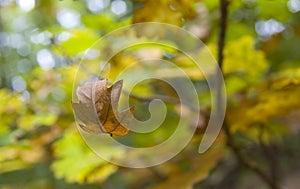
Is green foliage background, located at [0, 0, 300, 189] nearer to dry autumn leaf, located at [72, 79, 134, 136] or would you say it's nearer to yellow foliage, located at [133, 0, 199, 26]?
yellow foliage, located at [133, 0, 199, 26]

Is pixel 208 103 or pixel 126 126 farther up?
pixel 126 126

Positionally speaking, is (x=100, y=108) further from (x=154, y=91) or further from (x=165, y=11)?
(x=154, y=91)

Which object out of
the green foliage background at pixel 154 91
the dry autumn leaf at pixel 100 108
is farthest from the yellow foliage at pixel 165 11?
the dry autumn leaf at pixel 100 108

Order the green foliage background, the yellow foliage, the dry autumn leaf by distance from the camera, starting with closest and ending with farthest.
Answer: the dry autumn leaf
the yellow foliage
the green foliage background

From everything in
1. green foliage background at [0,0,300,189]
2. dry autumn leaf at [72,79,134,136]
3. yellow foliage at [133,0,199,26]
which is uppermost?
dry autumn leaf at [72,79,134,136]

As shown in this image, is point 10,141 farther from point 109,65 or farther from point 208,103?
point 208,103

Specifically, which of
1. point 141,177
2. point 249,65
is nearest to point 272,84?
point 249,65

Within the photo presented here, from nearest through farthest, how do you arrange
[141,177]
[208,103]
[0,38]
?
[208,103] → [141,177] → [0,38]

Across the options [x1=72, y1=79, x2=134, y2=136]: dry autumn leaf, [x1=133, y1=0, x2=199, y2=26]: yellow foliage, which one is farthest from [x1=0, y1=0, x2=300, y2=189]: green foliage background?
[x1=72, y1=79, x2=134, y2=136]: dry autumn leaf
